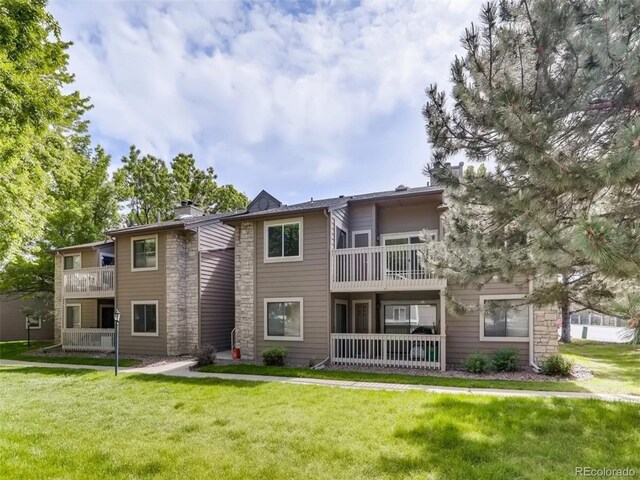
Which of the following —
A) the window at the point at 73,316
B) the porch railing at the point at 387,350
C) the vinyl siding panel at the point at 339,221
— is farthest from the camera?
the window at the point at 73,316

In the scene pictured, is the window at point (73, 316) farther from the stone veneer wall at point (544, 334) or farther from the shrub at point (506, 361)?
the stone veneer wall at point (544, 334)

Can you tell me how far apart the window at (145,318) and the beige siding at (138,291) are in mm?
162

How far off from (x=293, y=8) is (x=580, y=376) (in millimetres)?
11432

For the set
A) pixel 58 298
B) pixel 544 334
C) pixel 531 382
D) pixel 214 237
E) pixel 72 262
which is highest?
pixel 214 237

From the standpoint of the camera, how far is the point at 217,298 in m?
15.9

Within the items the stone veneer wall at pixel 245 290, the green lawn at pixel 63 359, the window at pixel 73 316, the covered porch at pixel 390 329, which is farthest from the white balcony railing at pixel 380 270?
the window at pixel 73 316

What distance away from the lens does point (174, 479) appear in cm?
414

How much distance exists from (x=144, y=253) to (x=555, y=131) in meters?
15.2

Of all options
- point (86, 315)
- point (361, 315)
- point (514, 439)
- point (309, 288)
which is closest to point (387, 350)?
point (361, 315)

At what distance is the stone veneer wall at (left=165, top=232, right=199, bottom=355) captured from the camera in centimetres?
1461

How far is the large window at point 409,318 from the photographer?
12.8m

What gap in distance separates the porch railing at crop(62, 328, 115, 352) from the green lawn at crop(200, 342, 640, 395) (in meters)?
7.17

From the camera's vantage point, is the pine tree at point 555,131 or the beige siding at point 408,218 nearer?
the pine tree at point 555,131

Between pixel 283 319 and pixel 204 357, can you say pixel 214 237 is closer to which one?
pixel 283 319
